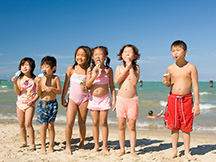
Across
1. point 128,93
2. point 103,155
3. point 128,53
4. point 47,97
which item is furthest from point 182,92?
point 47,97

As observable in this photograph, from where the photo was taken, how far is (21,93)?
4.34m

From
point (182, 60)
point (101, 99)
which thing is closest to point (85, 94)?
point (101, 99)

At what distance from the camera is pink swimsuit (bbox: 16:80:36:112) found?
427 cm

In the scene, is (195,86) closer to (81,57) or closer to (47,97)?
(81,57)

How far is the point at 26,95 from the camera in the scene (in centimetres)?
430

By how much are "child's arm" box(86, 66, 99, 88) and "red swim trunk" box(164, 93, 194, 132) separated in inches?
57.5

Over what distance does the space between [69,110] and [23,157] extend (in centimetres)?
118

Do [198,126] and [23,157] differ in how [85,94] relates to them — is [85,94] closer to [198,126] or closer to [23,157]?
[23,157]

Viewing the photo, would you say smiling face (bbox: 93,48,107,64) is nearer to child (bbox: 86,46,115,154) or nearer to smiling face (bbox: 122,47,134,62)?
child (bbox: 86,46,115,154)

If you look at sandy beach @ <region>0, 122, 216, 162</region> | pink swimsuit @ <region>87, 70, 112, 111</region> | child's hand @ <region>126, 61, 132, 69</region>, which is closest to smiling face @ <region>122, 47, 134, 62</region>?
child's hand @ <region>126, 61, 132, 69</region>

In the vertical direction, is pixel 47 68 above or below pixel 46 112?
above

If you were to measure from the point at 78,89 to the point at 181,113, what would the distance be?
196 centimetres

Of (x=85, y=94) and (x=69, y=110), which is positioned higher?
(x=85, y=94)

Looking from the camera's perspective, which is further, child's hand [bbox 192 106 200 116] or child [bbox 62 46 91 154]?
A: child [bbox 62 46 91 154]
